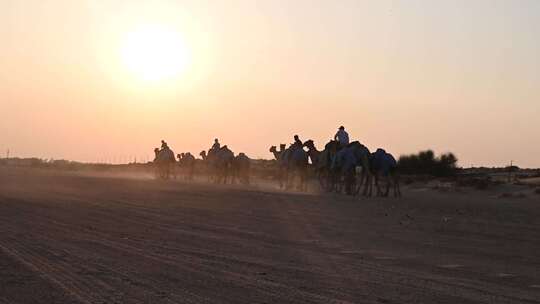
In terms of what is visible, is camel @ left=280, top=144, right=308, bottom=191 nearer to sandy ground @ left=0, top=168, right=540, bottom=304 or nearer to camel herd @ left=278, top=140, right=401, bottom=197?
camel herd @ left=278, top=140, right=401, bottom=197

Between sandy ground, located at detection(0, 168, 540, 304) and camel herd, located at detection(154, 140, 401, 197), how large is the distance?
12801 millimetres

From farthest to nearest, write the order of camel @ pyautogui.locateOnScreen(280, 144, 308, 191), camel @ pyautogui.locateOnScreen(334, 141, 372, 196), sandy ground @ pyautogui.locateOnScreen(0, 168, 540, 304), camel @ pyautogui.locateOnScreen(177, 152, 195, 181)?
camel @ pyautogui.locateOnScreen(177, 152, 195, 181)
camel @ pyautogui.locateOnScreen(280, 144, 308, 191)
camel @ pyautogui.locateOnScreen(334, 141, 372, 196)
sandy ground @ pyautogui.locateOnScreen(0, 168, 540, 304)

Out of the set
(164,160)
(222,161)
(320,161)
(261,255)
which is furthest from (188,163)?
(261,255)

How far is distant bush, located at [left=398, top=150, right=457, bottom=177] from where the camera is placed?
7073 centimetres

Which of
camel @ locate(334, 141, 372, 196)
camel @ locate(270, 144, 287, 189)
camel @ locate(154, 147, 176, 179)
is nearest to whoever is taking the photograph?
camel @ locate(334, 141, 372, 196)

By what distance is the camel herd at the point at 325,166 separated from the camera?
38.3 metres

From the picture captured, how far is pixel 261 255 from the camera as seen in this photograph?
14094 mm

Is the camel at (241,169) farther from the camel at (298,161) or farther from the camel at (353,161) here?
the camel at (353,161)

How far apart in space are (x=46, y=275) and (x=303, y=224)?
392 inches

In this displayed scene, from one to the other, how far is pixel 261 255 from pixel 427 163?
5972cm

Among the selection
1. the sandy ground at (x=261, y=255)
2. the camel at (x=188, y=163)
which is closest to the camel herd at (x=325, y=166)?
the camel at (x=188, y=163)

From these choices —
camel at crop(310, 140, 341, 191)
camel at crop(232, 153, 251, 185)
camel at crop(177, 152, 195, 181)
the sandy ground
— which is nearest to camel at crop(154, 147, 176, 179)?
camel at crop(177, 152, 195, 181)

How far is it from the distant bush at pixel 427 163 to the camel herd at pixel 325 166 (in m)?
17.3

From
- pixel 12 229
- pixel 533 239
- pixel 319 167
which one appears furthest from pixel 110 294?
pixel 319 167
